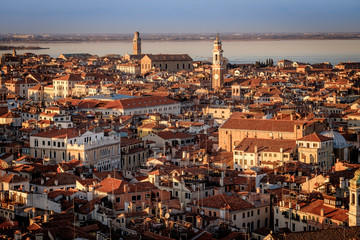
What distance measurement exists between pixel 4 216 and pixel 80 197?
6.72 ft

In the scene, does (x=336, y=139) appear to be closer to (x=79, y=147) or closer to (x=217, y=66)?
(x=79, y=147)

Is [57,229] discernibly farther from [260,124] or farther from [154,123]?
[154,123]

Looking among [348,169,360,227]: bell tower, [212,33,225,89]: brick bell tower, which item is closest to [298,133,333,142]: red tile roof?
[348,169,360,227]: bell tower

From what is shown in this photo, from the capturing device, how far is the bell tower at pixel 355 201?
1628 cm

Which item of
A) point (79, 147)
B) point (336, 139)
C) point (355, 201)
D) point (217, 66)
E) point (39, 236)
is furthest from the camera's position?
point (217, 66)

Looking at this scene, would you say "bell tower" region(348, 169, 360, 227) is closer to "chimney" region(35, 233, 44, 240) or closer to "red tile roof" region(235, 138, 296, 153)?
"chimney" region(35, 233, 44, 240)

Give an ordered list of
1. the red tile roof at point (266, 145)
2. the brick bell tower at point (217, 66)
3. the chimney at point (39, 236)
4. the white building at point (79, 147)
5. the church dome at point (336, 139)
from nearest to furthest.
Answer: the chimney at point (39, 236) → the white building at point (79, 147) → the red tile roof at point (266, 145) → the church dome at point (336, 139) → the brick bell tower at point (217, 66)

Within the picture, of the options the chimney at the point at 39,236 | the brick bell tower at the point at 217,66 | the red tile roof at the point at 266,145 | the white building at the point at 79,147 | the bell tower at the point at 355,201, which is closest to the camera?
the chimney at the point at 39,236

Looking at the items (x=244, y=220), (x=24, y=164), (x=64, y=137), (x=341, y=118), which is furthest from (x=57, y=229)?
(x=341, y=118)

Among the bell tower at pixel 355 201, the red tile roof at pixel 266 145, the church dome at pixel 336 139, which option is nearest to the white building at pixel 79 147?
the red tile roof at pixel 266 145

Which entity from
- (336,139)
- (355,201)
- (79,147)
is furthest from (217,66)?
(355,201)

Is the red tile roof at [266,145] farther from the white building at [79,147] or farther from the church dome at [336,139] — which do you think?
the white building at [79,147]

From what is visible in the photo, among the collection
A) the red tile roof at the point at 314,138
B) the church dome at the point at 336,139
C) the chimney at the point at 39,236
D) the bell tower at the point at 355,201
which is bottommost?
the church dome at the point at 336,139

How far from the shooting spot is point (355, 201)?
648 inches
